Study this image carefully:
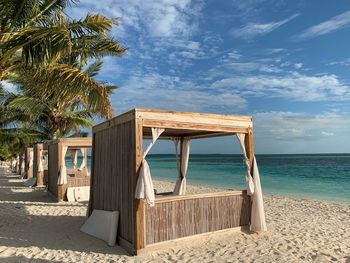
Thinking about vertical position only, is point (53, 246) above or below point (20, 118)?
below

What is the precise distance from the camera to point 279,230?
7395 millimetres

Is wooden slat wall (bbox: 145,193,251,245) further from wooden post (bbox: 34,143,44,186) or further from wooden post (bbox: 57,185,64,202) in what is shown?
wooden post (bbox: 34,143,44,186)

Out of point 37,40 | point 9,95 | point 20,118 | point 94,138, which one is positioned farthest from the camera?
point 20,118

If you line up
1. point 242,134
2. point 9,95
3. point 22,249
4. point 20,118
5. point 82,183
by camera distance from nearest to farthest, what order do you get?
point 22,249 < point 242,134 < point 82,183 < point 9,95 < point 20,118

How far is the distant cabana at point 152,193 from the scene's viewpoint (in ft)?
18.7

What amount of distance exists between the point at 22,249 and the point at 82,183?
672 centimetres

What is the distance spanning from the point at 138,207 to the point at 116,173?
1.16m

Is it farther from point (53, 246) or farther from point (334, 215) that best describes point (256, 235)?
point (334, 215)

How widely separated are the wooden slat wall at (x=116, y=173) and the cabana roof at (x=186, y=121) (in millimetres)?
163

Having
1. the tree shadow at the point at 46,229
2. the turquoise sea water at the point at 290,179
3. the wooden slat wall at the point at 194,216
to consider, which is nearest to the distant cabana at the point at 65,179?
the tree shadow at the point at 46,229

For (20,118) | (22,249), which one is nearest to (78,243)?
(22,249)

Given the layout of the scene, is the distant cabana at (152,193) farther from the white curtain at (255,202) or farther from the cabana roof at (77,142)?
the cabana roof at (77,142)

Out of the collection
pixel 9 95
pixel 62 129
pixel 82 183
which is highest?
pixel 9 95

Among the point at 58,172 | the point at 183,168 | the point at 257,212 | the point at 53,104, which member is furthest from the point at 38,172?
the point at 257,212
